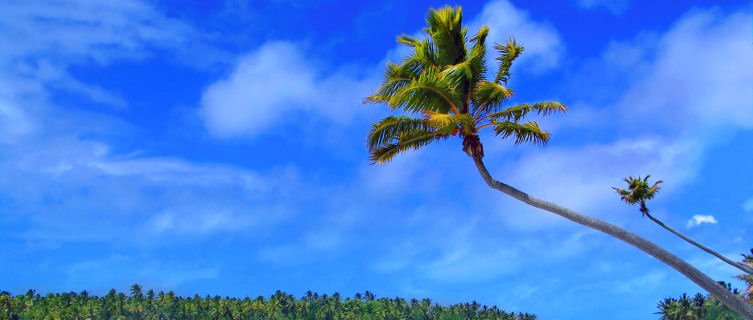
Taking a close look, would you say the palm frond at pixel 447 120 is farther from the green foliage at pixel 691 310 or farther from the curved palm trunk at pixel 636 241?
the green foliage at pixel 691 310

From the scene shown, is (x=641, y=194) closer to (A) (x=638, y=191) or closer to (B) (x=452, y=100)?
(A) (x=638, y=191)

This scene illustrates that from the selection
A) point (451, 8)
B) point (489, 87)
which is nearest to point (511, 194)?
point (489, 87)

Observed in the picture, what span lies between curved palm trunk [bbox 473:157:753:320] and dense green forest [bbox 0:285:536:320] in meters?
94.4

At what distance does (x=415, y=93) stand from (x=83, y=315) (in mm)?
99271

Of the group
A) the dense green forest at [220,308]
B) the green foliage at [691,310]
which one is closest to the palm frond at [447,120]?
the green foliage at [691,310]

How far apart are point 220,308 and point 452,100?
98121mm

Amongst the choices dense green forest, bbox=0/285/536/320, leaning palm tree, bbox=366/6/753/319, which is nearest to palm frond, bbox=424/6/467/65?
leaning palm tree, bbox=366/6/753/319

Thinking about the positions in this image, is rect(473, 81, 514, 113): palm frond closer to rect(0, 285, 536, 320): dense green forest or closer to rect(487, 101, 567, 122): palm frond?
rect(487, 101, 567, 122): palm frond

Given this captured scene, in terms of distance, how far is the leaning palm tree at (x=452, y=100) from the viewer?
15.0 metres

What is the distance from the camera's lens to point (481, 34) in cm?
1694

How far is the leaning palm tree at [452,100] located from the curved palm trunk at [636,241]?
0.9 inches

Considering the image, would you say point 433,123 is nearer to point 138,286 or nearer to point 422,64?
point 422,64

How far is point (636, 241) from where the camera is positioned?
44.8 ft

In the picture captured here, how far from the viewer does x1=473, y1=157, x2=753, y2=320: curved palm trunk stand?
12.7m
